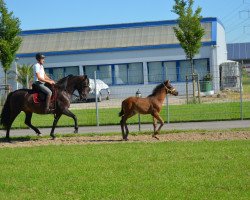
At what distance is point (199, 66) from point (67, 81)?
27.8 metres

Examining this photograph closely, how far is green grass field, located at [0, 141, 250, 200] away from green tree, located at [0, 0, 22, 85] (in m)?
16.1

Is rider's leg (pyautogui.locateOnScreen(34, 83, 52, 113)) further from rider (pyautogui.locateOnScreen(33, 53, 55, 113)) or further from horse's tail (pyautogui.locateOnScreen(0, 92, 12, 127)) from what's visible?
horse's tail (pyautogui.locateOnScreen(0, 92, 12, 127))

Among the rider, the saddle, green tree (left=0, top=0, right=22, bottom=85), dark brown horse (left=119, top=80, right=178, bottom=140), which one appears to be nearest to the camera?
dark brown horse (left=119, top=80, right=178, bottom=140)

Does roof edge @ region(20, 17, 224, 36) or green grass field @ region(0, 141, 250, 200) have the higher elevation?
roof edge @ region(20, 17, 224, 36)

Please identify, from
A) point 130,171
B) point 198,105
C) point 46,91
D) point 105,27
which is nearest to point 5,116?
point 46,91

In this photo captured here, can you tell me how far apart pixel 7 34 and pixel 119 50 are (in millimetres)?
16993

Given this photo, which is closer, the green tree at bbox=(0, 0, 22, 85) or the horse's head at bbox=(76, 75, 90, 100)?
the horse's head at bbox=(76, 75, 90, 100)

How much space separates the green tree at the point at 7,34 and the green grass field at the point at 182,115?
4.74 metres

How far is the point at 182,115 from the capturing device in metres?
23.3

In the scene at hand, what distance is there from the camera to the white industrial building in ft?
144

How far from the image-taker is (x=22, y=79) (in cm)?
3925

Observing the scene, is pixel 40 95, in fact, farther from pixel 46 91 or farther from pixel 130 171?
pixel 130 171

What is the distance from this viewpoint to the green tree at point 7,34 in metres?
Result: 28.8

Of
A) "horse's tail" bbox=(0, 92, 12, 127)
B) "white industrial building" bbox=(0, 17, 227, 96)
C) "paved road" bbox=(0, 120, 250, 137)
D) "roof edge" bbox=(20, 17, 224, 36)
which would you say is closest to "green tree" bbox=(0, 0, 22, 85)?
"paved road" bbox=(0, 120, 250, 137)
